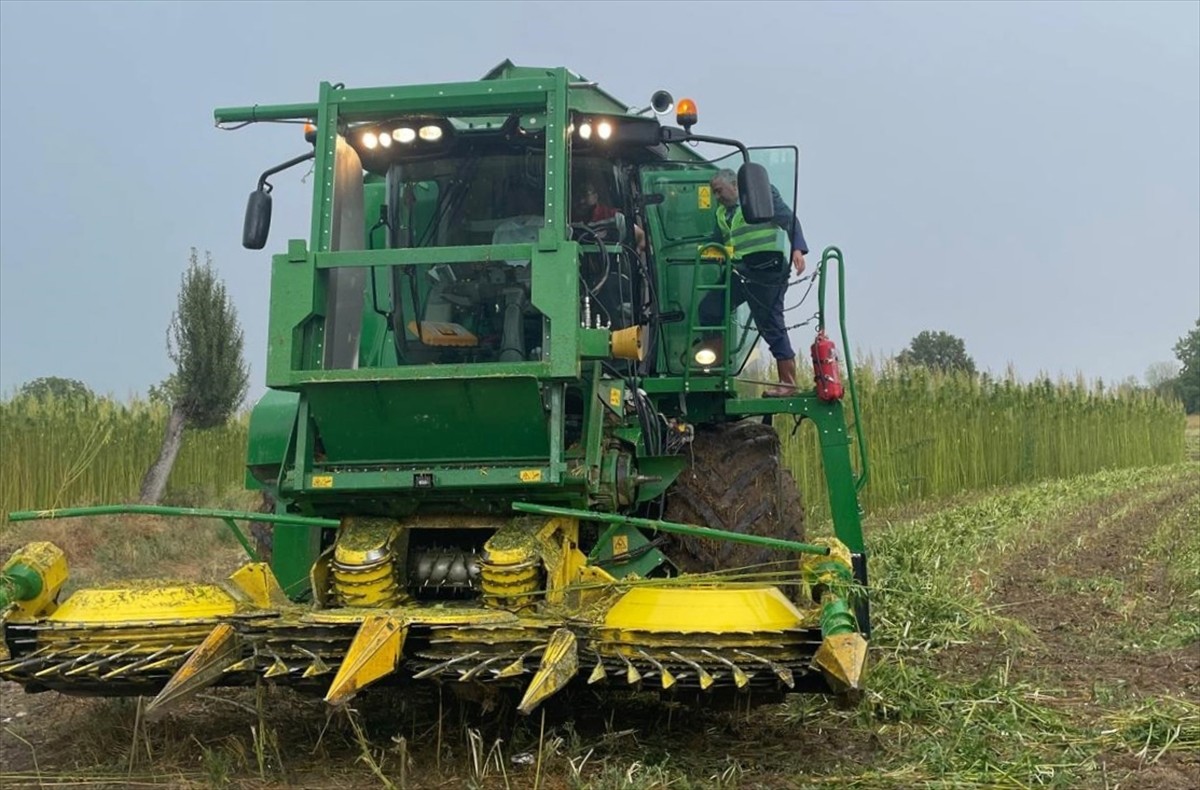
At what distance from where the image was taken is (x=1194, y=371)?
69.6 metres

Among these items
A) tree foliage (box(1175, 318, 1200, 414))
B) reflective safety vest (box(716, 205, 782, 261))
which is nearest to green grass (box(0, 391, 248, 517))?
reflective safety vest (box(716, 205, 782, 261))

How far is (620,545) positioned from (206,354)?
1268 centimetres

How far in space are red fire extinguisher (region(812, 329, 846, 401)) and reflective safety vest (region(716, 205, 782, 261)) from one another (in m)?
0.59

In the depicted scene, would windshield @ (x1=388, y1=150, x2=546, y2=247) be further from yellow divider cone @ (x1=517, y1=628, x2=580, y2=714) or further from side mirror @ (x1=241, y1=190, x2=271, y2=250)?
yellow divider cone @ (x1=517, y1=628, x2=580, y2=714)

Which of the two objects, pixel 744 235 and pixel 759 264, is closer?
pixel 744 235

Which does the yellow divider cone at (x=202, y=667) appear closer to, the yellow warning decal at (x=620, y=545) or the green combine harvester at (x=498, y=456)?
the green combine harvester at (x=498, y=456)

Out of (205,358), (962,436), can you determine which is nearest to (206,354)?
(205,358)

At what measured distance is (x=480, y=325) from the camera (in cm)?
563

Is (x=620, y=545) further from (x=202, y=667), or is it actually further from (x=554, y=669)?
(x=202, y=667)

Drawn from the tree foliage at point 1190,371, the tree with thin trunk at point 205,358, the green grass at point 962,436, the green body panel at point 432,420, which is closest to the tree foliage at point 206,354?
the tree with thin trunk at point 205,358

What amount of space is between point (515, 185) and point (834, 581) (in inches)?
102

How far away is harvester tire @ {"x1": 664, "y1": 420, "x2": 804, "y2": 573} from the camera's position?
5.95 metres

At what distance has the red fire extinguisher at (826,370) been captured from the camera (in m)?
6.50

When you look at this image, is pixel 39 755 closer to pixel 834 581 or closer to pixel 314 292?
pixel 314 292
